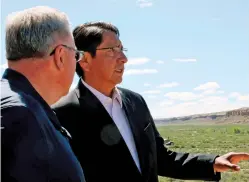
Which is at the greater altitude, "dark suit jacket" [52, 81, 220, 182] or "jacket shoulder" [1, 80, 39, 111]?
"jacket shoulder" [1, 80, 39, 111]

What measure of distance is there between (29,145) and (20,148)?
1.0 inches

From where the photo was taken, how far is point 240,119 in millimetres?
120062

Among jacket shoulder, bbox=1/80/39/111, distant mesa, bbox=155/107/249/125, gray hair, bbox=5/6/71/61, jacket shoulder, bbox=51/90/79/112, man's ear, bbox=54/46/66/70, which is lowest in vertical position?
distant mesa, bbox=155/107/249/125

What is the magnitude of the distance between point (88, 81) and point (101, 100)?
0.16m

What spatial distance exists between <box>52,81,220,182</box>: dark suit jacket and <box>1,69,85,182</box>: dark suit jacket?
3.29ft

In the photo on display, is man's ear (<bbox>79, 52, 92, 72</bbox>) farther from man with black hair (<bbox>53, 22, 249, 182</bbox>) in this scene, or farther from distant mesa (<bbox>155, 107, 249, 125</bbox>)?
distant mesa (<bbox>155, 107, 249, 125</bbox>)

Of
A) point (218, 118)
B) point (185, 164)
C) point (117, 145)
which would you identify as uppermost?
point (117, 145)

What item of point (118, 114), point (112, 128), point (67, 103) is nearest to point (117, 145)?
point (112, 128)

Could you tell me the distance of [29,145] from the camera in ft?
4.15

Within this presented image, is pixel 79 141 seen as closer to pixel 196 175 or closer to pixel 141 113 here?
pixel 141 113

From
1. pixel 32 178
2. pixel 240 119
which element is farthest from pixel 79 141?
pixel 240 119

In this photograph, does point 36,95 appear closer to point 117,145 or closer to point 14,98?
point 14,98

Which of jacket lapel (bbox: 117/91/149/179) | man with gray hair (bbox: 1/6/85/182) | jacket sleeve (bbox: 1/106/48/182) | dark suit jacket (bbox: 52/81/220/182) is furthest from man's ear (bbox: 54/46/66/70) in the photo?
jacket lapel (bbox: 117/91/149/179)

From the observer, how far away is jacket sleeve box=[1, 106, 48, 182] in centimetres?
126
